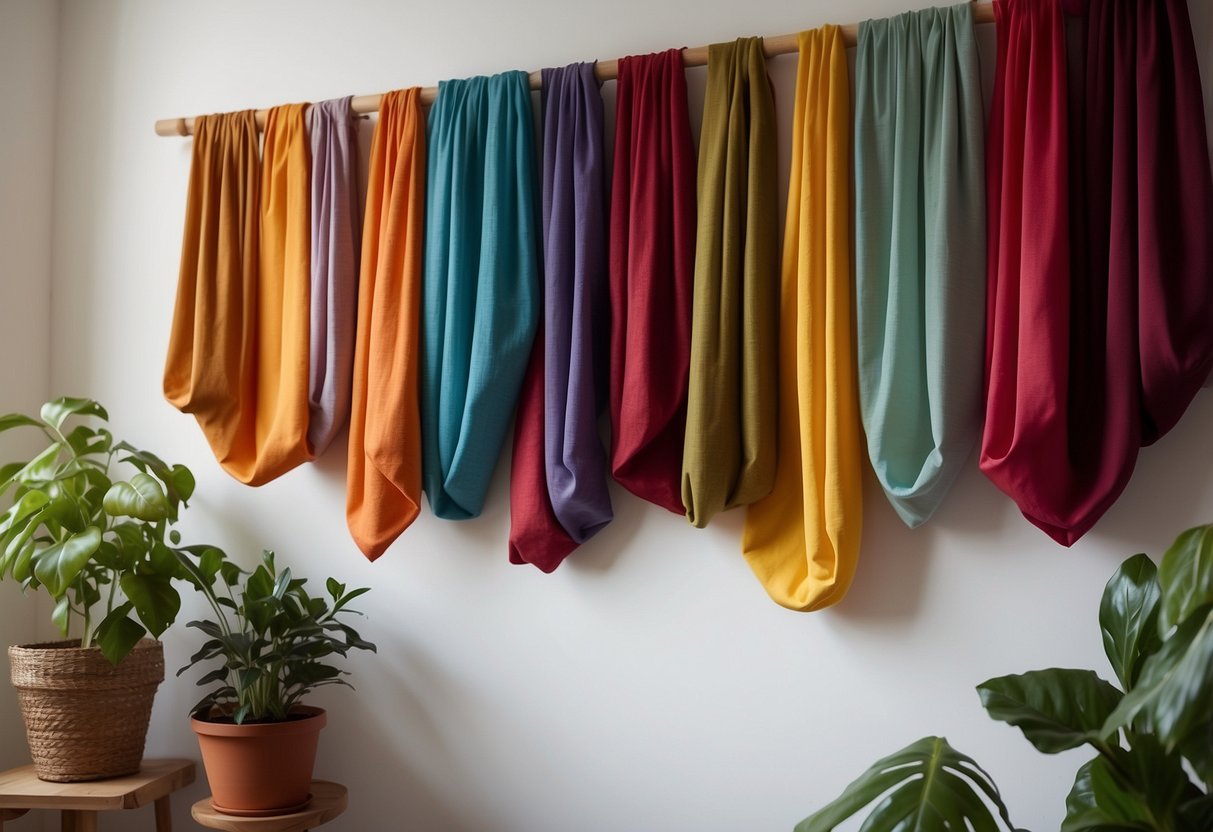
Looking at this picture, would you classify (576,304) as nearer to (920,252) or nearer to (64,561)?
(920,252)

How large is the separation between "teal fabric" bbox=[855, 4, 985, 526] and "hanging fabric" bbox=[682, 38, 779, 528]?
16 centimetres

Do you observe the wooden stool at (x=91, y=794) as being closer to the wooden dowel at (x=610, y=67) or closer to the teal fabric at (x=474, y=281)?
the teal fabric at (x=474, y=281)

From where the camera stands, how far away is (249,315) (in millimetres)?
2277

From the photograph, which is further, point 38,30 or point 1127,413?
point 38,30

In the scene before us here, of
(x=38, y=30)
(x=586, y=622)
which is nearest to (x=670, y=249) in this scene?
(x=586, y=622)

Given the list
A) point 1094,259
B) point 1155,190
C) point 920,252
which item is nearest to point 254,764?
point 920,252

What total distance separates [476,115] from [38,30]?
1.18 m

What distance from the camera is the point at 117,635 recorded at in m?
2.01

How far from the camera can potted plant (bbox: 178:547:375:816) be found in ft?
6.57

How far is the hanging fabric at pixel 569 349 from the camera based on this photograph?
1.96 meters

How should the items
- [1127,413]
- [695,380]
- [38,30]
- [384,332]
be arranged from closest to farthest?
[1127,413], [695,380], [384,332], [38,30]

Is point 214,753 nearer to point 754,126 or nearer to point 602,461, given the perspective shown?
point 602,461

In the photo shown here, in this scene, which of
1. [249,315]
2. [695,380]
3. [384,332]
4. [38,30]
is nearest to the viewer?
[695,380]

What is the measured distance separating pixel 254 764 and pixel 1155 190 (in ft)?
5.99
